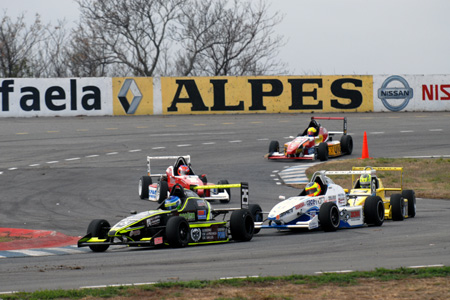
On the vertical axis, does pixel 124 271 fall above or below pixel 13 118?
below

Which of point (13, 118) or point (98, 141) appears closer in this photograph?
point (98, 141)

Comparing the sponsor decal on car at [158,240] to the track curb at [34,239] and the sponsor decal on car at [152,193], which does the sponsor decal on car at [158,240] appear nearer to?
the track curb at [34,239]

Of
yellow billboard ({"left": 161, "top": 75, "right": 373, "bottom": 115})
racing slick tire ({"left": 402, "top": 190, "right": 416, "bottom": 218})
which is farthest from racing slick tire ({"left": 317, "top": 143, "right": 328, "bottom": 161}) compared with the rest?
yellow billboard ({"left": 161, "top": 75, "right": 373, "bottom": 115})

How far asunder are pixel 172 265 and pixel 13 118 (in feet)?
113

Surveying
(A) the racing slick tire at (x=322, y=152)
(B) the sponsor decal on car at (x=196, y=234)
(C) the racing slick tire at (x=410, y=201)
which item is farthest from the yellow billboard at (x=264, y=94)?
(B) the sponsor decal on car at (x=196, y=234)

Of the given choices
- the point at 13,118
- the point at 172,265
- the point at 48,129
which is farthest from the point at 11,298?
the point at 13,118

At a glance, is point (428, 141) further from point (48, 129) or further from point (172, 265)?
point (172, 265)

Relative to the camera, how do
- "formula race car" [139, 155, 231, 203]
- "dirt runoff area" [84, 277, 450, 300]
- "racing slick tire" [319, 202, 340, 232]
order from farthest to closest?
"formula race car" [139, 155, 231, 203]
"racing slick tire" [319, 202, 340, 232]
"dirt runoff area" [84, 277, 450, 300]

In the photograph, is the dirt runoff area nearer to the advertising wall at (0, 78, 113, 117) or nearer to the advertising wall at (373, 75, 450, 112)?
the advertising wall at (0, 78, 113, 117)

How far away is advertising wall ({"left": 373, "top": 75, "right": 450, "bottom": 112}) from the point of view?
4756 centimetres

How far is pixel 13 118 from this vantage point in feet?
147

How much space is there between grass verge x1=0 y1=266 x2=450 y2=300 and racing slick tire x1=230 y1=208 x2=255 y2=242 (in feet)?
15.5

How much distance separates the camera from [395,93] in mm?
47938

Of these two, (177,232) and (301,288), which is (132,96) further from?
(301,288)
